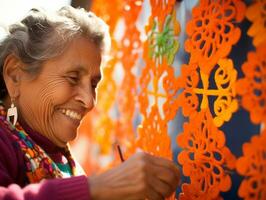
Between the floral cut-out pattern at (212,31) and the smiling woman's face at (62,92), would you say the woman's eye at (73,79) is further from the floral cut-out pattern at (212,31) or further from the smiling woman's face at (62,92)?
the floral cut-out pattern at (212,31)

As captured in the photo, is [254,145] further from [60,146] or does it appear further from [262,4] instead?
[60,146]

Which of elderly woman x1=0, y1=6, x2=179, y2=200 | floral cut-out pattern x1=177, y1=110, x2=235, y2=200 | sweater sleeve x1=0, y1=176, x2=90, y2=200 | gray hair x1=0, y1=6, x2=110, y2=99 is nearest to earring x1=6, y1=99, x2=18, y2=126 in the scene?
elderly woman x1=0, y1=6, x2=179, y2=200

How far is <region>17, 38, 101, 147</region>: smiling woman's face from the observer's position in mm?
1305

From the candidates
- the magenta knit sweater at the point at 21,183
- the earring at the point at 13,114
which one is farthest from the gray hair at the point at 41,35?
the magenta knit sweater at the point at 21,183

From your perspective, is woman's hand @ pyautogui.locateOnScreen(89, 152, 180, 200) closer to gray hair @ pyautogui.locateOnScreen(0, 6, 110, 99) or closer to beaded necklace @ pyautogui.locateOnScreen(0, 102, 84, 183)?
beaded necklace @ pyautogui.locateOnScreen(0, 102, 84, 183)

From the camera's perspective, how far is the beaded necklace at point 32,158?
3.88 feet

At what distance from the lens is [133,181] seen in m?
0.98

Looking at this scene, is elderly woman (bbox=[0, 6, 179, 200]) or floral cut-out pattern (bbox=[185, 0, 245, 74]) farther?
elderly woman (bbox=[0, 6, 179, 200])

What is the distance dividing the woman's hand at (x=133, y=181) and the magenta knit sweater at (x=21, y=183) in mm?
42

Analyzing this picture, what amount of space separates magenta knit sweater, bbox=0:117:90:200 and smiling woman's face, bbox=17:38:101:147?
153mm

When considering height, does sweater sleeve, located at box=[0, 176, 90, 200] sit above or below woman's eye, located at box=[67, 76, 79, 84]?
below

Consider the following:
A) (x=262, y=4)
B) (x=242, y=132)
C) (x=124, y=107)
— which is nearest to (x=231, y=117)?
(x=242, y=132)

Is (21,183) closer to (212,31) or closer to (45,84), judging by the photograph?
(45,84)

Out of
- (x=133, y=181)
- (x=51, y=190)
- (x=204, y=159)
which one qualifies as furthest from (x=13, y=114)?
(x=204, y=159)
